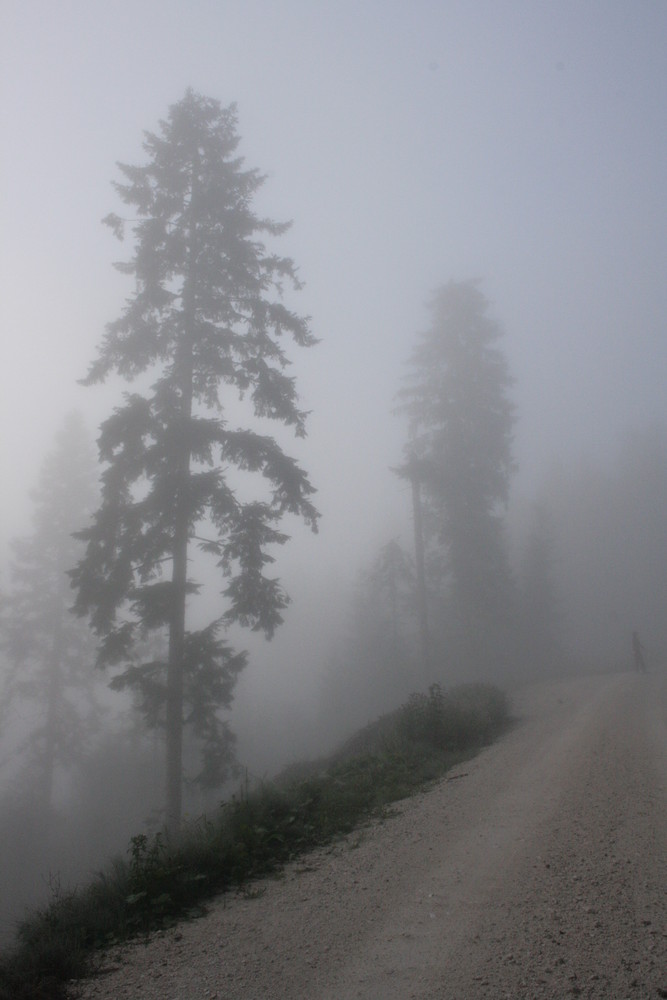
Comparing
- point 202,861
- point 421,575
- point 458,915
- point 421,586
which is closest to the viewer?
point 458,915

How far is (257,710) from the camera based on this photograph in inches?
1503

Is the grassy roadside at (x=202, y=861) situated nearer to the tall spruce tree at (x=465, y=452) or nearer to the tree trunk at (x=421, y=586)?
the tree trunk at (x=421, y=586)

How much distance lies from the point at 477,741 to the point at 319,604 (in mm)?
46251

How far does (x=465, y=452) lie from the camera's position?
28.9m

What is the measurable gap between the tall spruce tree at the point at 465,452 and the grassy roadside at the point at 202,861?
17.9 metres

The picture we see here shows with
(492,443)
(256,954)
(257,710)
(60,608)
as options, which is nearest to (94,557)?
(256,954)

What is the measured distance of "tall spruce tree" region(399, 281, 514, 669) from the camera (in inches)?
1114

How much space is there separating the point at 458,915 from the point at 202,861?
3.03m

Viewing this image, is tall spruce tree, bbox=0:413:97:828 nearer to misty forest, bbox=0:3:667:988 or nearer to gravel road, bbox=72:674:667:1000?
misty forest, bbox=0:3:667:988

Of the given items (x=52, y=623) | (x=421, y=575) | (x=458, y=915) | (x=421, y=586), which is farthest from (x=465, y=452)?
(x=458, y=915)

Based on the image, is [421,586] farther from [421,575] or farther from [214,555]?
[214,555]

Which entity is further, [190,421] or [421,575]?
[421,575]

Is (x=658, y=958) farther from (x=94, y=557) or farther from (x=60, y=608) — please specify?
(x=60, y=608)

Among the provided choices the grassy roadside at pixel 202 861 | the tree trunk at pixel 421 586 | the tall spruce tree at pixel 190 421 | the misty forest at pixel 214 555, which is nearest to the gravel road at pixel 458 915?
the grassy roadside at pixel 202 861
